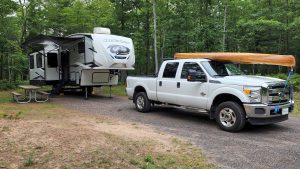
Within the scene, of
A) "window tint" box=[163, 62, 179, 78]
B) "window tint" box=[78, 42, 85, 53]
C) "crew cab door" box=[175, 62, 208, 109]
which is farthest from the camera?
"window tint" box=[78, 42, 85, 53]

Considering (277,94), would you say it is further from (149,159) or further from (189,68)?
(149,159)

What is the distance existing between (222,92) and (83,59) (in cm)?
858

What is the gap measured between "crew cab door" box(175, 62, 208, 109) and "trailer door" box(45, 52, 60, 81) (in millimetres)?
9882

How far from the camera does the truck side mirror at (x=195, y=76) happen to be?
8.55 metres

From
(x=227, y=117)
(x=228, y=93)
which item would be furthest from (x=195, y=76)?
(x=227, y=117)

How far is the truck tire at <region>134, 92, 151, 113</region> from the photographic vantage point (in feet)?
35.0

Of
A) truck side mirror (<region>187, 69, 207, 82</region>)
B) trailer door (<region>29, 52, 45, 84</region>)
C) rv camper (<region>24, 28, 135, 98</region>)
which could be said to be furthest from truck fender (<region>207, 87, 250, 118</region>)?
trailer door (<region>29, 52, 45, 84</region>)

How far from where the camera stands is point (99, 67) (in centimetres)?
1395

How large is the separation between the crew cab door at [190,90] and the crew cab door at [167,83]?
21cm

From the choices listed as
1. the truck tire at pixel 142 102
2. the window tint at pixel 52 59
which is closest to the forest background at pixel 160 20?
the window tint at pixel 52 59

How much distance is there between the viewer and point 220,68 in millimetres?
8875

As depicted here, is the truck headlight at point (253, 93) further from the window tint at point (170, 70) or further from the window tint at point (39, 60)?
the window tint at point (39, 60)

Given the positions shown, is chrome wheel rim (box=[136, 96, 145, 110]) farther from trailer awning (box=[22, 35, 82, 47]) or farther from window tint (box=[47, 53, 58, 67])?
window tint (box=[47, 53, 58, 67])

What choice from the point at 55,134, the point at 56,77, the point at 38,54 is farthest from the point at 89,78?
the point at 55,134
